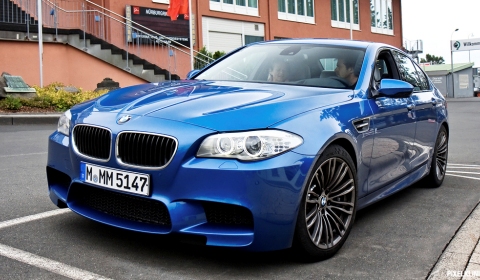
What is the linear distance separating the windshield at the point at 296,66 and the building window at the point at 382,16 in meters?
38.2

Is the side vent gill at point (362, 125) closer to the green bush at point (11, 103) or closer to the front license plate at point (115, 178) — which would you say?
the front license plate at point (115, 178)

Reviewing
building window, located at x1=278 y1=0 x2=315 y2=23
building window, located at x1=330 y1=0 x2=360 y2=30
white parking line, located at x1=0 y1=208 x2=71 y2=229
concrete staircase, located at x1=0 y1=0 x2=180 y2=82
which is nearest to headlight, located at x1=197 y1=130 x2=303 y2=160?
white parking line, located at x1=0 y1=208 x2=71 y2=229

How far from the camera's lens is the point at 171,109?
364 centimetres

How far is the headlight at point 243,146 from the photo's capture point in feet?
10.9

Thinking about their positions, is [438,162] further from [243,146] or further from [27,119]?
[27,119]

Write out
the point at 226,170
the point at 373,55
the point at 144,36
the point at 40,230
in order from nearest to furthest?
the point at 226,170
the point at 40,230
the point at 373,55
the point at 144,36

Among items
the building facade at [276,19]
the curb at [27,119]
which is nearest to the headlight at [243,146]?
the curb at [27,119]

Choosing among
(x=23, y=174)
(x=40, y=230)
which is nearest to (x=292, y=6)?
(x=23, y=174)

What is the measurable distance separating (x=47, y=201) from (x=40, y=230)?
105 centimetres

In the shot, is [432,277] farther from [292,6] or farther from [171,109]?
[292,6]

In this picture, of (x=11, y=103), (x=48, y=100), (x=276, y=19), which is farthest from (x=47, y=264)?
(x=276, y=19)

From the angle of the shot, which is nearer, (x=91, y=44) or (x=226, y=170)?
(x=226, y=170)

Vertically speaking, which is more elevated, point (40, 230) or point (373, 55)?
point (373, 55)

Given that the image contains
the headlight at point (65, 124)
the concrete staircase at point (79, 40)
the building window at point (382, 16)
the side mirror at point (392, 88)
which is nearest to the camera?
the headlight at point (65, 124)
